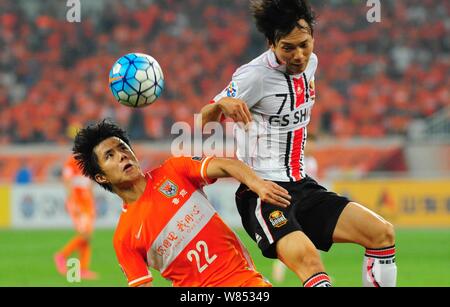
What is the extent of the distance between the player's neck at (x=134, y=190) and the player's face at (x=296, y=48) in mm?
1216

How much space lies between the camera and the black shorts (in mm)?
5785

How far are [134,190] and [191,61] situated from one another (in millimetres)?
19827

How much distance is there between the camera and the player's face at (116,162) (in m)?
5.67

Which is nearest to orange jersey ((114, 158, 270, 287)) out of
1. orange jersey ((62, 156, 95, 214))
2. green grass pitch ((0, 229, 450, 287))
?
green grass pitch ((0, 229, 450, 287))

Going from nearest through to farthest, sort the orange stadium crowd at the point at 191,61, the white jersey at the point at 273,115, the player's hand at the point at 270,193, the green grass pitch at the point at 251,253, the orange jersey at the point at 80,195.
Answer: the player's hand at the point at 270,193 → the white jersey at the point at 273,115 → the green grass pitch at the point at 251,253 → the orange jersey at the point at 80,195 → the orange stadium crowd at the point at 191,61

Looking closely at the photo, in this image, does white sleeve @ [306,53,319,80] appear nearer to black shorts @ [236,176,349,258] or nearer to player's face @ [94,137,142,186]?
black shorts @ [236,176,349,258]

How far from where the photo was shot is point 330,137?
22.3 metres

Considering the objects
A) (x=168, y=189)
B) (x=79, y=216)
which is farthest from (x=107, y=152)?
(x=79, y=216)

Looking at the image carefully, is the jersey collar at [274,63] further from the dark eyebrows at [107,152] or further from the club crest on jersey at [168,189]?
the dark eyebrows at [107,152]

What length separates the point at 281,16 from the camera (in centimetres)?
576

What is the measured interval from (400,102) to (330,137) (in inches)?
96.7

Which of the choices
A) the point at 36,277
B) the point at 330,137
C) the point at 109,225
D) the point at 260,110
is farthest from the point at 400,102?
the point at 260,110

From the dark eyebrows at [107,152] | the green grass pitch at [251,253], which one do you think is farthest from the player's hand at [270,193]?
the green grass pitch at [251,253]

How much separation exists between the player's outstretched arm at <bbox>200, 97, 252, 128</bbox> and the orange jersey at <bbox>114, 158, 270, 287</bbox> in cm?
29
